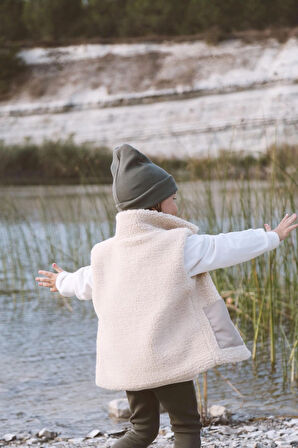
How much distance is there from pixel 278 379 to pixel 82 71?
559 inches

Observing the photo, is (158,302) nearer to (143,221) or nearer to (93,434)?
(143,221)

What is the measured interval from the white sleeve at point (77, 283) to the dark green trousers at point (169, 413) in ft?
0.73

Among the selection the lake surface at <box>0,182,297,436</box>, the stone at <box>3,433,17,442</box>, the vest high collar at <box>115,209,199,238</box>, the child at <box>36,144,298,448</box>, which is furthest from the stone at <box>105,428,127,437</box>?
the vest high collar at <box>115,209,199,238</box>

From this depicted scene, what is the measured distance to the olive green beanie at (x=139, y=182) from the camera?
1443 millimetres

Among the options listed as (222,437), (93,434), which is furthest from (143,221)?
(93,434)

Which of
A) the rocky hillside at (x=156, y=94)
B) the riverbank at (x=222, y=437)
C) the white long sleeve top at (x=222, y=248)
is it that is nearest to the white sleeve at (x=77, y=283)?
the white long sleeve top at (x=222, y=248)

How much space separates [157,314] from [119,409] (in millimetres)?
894

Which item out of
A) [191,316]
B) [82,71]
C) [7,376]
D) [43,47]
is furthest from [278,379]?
[43,47]

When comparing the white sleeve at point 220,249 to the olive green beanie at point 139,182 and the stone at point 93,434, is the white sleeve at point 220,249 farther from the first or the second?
the stone at point 93,434

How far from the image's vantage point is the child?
138 centimetres

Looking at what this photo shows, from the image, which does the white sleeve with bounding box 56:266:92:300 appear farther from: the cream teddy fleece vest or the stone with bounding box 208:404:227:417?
the stone with bounding box 208:404:227:417

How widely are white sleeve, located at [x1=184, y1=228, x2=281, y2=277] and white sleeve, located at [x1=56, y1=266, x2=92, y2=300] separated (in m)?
0.23

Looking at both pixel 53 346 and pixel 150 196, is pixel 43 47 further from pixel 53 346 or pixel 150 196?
pixel 150 196

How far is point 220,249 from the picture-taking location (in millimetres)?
1394
